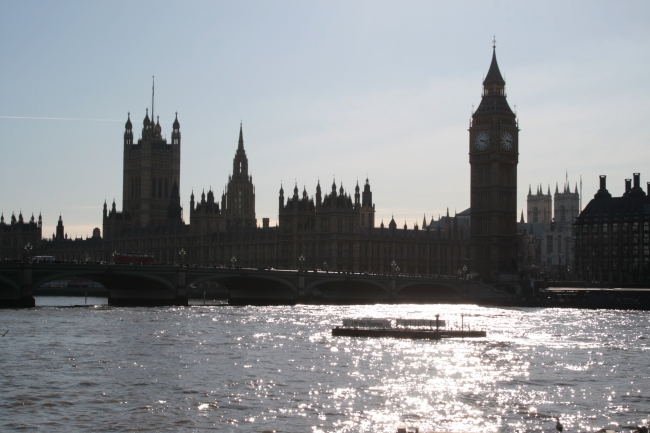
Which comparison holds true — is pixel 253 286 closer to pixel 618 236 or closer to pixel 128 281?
pixel 128 281

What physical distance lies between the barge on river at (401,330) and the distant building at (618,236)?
334ft

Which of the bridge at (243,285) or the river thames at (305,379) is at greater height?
the bridge at (243,285)

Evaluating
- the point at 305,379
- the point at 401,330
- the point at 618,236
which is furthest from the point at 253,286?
the point at 305,379

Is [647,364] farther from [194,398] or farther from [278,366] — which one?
[194,398]

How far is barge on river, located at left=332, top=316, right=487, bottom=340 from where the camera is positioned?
3521 inches

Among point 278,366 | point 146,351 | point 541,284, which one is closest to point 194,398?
point 278,366

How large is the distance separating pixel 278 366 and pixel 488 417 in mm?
A: 21175

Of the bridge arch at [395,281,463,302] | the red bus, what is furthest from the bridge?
the red bus

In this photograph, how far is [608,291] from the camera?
15350 centimetres

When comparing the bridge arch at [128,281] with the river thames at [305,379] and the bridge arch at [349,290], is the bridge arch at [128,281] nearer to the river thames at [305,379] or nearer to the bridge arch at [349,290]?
the river thames at [305,379]

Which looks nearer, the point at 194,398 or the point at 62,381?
the point at 194,398

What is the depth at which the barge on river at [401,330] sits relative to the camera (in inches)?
3521

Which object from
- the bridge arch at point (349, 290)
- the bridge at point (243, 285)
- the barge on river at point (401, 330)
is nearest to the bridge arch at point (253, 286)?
the bridge at point (243, 285)

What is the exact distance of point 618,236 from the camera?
190 meters
